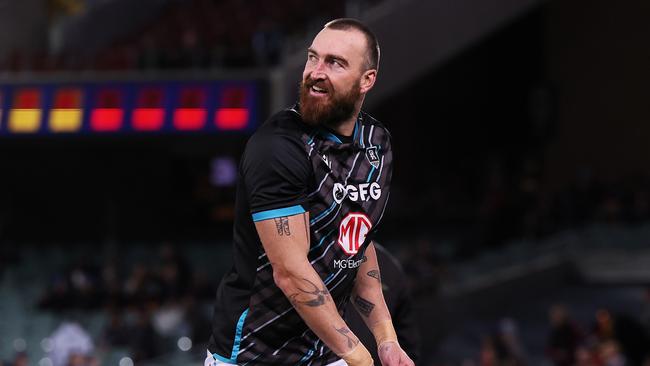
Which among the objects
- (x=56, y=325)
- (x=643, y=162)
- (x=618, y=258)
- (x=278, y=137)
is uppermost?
(x=278, y=137)

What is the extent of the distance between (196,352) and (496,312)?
5692 millimetres

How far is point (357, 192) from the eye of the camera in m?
3.21

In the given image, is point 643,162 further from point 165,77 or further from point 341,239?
point 341,239

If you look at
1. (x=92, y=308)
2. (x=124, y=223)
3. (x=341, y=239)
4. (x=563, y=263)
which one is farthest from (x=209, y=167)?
(x=341, y=239)

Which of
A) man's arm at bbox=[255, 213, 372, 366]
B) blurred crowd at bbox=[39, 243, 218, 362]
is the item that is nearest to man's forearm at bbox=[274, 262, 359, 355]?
man's arm at bbox=[255, 213, 372, 366]

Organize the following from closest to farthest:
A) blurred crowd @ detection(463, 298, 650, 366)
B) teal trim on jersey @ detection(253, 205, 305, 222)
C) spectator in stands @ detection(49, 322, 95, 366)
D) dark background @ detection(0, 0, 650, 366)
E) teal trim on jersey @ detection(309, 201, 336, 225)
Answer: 1. teal trim on jersey @ detection(253, 205, 305, 222)
2. teal trim on jersey @ detection(309, 201, 336, 225)
3. blurred crowd @ detection(463, 298, 650, 366)
4. spectator in stands @ detection(49, 322, 95, 366)
5. dark background @ detection(0, 0, 650, 366)

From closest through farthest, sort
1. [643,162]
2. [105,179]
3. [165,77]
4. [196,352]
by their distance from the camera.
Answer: [196,352] → [165,77] → [643,162] → [105,179]

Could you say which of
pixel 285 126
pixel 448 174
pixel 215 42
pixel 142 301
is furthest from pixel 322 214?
pixel 448 174

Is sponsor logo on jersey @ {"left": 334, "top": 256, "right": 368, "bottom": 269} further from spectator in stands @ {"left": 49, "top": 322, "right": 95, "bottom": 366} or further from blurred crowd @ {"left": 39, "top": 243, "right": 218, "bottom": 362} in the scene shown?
spectator in stands @ {"left": 49, "top": 322, "right": 95, "bottom": 366}

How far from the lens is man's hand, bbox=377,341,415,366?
10.8 feet

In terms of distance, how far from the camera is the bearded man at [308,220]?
3029 mm

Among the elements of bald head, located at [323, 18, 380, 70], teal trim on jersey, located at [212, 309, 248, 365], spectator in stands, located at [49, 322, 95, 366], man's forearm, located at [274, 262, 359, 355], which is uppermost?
bald head, located at [323, 18, 380, 70]

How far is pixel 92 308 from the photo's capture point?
15.6 meters

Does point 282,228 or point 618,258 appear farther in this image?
point 618,258
